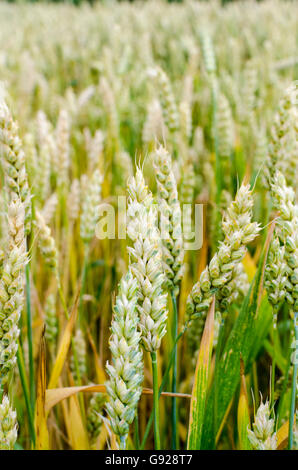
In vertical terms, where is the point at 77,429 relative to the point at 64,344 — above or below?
below

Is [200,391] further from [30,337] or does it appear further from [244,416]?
[30,337]

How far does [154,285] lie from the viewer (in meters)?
0.40

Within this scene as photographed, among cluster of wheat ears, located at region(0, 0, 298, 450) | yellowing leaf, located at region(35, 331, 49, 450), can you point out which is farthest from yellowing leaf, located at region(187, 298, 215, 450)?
yellowing leaf, located at region(35, 331, 49, 450)

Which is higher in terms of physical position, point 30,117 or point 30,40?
point 30,40

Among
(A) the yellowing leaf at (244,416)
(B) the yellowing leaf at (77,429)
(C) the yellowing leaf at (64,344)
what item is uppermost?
(C) the yellowing leaf at (64,344)

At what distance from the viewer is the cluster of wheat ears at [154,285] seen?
42cm

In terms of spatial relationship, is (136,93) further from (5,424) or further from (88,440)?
(5,424)

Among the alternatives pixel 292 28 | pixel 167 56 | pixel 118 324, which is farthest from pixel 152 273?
pixel 167 56

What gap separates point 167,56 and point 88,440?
2.19 meters

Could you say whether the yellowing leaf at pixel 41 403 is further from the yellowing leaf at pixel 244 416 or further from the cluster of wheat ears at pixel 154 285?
the yellowing leaf at pixel 244 416

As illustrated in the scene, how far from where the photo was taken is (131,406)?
39 cm

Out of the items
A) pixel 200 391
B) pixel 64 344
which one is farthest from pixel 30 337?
pixel 200 391

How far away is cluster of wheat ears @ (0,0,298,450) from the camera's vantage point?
42cm

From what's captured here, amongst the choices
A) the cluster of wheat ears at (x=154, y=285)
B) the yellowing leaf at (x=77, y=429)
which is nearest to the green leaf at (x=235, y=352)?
the cluster of wheat ears at (x=154, y=285)
